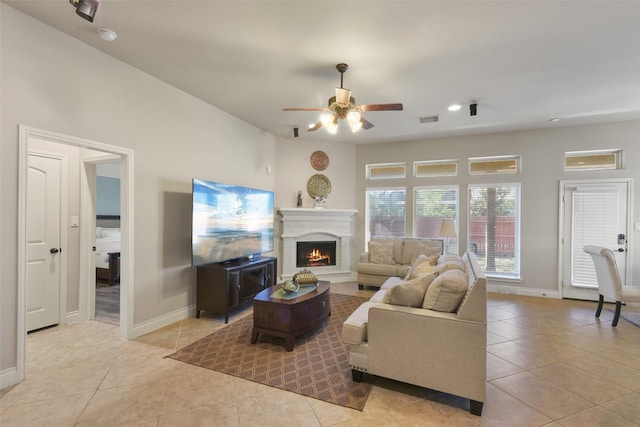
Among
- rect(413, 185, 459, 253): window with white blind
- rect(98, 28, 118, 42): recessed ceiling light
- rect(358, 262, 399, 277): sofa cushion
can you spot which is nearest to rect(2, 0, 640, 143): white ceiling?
rect(98, 28, 118, 42): recessed ceiling light

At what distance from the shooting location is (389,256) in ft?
17.7

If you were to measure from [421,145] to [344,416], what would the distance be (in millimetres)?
5195

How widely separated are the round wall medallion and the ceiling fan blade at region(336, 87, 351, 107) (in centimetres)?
323

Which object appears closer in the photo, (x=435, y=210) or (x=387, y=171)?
(x=435, y=210)

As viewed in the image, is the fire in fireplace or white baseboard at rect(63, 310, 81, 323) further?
the fire in fireplace

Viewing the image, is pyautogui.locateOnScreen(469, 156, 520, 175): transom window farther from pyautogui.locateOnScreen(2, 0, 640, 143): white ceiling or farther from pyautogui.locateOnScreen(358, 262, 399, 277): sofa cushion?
pyautogui.locateOnScreen(358, 262, 399, 277): sofa cushion

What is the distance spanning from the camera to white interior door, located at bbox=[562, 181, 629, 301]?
462cm

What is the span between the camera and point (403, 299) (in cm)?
229

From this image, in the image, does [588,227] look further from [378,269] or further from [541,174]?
[378,269]

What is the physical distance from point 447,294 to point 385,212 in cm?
408

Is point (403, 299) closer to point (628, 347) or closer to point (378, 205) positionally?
point (628, 347)

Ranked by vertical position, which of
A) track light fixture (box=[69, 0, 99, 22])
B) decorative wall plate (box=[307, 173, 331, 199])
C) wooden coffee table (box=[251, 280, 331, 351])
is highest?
track light fixture (box=[69, 0, 99, 22])

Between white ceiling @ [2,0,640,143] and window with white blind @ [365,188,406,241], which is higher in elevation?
white ceiling @ [2,0,640,143]

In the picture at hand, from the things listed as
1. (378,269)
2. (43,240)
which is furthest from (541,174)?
(43,240)
